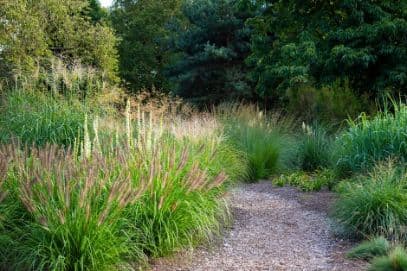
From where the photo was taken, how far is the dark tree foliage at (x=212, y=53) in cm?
2147

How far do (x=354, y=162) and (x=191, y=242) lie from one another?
2998 millimetres

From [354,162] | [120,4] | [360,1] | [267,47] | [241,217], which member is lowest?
[241,217]

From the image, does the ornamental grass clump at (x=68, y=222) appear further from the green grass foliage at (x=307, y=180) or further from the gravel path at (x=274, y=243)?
the green grass foliage at (x=307, y=180)

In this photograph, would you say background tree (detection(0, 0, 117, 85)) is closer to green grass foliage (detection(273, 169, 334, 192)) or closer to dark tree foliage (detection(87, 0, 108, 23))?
dark tree foliage (detection(87, 0, 108, 23))

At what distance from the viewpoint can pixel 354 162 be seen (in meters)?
6.35

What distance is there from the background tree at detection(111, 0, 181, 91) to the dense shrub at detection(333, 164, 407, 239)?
22729 mm

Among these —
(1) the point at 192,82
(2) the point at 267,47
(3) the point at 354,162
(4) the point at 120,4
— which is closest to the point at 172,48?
(1) the point at 192,82

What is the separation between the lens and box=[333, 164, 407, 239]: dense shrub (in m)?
4.54

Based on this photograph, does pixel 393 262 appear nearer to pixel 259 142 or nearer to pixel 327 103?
pixel 259 142

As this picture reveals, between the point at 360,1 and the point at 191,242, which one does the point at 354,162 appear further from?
the point at 360,1

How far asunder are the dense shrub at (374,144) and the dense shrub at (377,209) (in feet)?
3.14

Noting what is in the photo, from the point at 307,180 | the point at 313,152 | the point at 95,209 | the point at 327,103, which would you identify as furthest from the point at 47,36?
the point at 95,209

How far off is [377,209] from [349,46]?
7.14 meters

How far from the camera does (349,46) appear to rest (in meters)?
11.0
